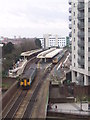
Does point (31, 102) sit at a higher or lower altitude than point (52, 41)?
lower

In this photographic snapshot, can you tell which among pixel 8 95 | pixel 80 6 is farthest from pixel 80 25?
pixel 8 95

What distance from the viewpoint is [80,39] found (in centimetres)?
2145

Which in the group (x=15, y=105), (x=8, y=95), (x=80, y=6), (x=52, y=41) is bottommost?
(x=15, y=105)

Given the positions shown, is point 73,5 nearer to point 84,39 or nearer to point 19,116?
point 84,39

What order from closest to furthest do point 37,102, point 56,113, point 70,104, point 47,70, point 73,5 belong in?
1. point 56,113
2. point 37,102
3. point 70,104
4. point 73,5
5. point 47,70

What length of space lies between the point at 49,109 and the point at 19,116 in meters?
2.98

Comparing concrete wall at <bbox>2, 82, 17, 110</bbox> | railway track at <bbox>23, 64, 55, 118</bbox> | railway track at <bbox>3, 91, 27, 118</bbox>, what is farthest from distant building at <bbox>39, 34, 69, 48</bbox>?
railway track at <bbox>3, 91, 27, 118</bbox>

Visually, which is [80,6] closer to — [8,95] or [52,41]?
[8,95]

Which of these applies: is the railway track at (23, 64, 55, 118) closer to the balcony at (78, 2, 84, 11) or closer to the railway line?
the railway line

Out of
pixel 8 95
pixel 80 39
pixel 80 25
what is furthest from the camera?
pixel 80 39

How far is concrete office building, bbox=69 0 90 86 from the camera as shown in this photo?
20114 mm

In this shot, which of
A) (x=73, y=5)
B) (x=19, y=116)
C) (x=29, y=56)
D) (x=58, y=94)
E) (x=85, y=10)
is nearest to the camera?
(x=19, y=116)

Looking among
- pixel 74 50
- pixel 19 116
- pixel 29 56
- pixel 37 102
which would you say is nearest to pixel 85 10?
pixel 74 50

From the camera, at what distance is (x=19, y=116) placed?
38.3 feet
